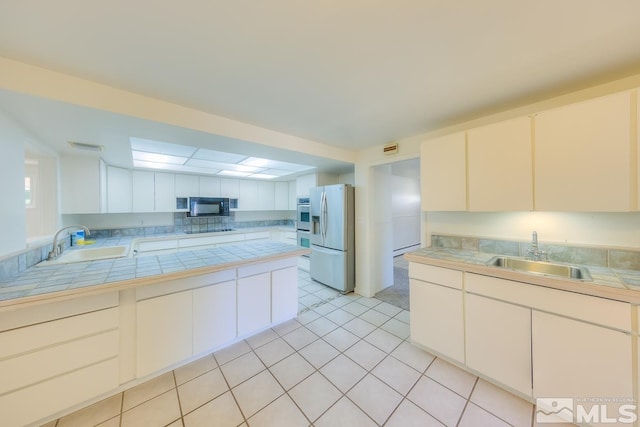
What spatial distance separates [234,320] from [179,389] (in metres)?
0.63

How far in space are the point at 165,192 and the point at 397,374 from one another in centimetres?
465

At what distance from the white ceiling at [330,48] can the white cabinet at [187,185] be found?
2628 mm

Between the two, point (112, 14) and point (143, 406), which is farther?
point (143, 406)

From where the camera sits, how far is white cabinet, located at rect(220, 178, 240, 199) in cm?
482

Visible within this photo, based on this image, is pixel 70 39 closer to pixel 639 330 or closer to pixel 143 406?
pixel 143 406

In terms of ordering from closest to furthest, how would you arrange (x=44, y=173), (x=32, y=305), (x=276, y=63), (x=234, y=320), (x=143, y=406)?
(x=32, y=305) < (x=276, y=63) < (x=143, y=406) < (x=234, y=320) < (x=44, y=173)

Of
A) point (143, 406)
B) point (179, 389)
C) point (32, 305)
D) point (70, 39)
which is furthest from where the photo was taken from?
point (179, 389)

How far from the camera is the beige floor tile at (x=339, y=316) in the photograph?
2639 millimetres

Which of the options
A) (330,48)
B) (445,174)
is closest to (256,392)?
(330,48)

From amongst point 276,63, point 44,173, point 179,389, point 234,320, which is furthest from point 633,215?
point 44,173

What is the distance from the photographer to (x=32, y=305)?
4.10 ft

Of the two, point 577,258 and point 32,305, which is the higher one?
point 577,258

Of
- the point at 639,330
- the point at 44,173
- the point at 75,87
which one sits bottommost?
the point at 639,330

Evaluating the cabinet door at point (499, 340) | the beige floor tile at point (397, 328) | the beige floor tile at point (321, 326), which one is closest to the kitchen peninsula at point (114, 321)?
the beige floor tile at point (321, 326)
